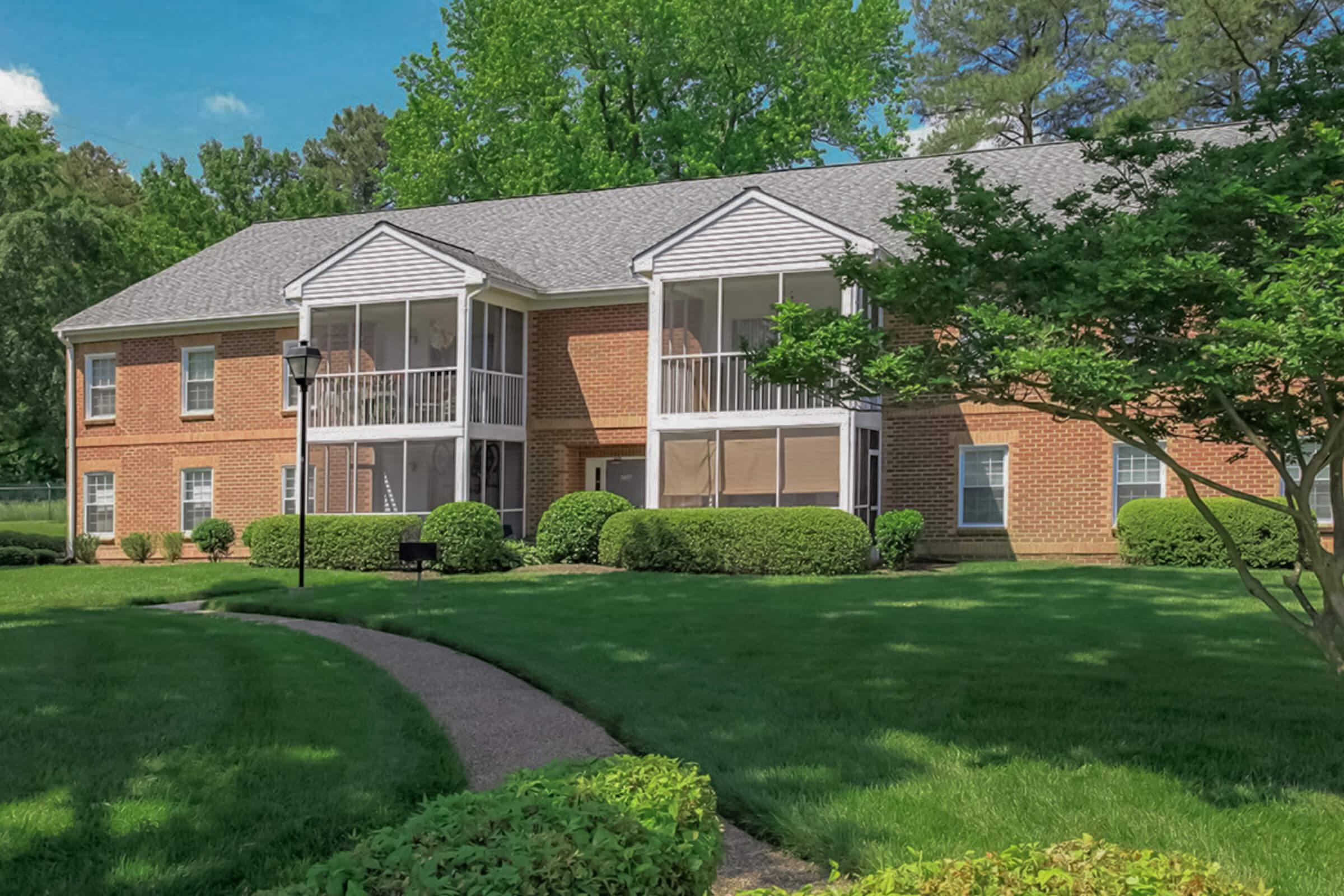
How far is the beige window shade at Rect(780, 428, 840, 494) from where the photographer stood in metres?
20.4

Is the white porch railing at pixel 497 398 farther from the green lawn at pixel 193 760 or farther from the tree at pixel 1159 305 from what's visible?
the tree at pixel 1159 305

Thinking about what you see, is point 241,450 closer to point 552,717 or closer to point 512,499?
point 512,499

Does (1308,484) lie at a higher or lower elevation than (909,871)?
higher

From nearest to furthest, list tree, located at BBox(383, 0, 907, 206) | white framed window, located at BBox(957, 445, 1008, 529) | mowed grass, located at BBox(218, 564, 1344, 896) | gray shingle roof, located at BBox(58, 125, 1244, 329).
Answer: mowed grass, located at BBox(218, 564, 1344, 896) → white framed window, located at BBox(957, 445, 1008, 529) → gray shingle roof, located at BBox(58, 125, 1244, 329) → tree, located at BBox(383, 0, 907, 206)

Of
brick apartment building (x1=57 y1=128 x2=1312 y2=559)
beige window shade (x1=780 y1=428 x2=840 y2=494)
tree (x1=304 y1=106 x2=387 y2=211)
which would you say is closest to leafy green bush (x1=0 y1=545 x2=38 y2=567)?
brick apartment building (x1=57 y1=128 x2=1312 y2=559)

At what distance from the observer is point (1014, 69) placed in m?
40.5

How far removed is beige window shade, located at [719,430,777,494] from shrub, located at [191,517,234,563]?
10.8 m

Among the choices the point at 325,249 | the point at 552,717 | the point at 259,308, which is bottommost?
the point at 552,717

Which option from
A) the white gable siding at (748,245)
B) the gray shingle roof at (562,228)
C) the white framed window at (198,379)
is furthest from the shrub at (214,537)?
the white gable siding at (748,245)

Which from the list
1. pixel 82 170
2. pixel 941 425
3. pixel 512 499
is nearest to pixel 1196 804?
pixel 941 425

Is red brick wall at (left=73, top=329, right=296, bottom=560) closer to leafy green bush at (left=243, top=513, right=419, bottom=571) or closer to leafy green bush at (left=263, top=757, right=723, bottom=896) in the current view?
leafy green bush at (left=243, top=513, right=419, bottom=571)

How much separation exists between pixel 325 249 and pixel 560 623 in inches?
745

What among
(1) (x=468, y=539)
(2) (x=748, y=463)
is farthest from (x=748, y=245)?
(1) (x=468, y=539)

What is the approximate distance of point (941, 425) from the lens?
69.8 ft
